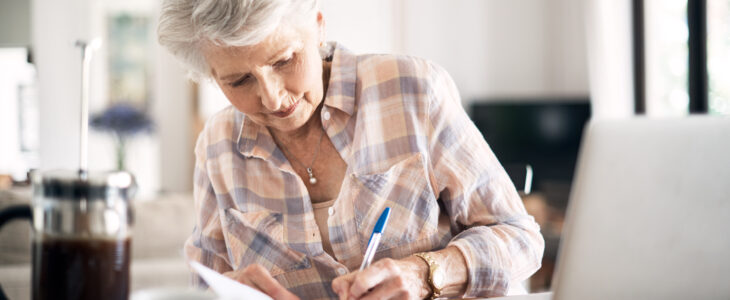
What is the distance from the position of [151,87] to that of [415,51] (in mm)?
2453

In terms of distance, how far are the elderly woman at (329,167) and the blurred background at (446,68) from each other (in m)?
3.07

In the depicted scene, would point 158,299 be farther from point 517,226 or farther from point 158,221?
point 158,221

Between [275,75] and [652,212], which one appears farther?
[275,75]

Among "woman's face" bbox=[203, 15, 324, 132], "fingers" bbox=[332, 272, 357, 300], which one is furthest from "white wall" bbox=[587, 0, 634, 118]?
"fingers" bbox=[332, 272, 357, 300]

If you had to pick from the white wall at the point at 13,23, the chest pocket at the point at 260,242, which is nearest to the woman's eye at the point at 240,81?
the chest pocket at the point at 260,242

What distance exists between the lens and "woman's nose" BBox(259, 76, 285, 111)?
3.34 ft

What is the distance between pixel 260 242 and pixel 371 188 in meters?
0.22

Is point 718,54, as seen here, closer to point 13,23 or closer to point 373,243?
point 373,243

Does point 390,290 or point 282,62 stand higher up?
point 282,62

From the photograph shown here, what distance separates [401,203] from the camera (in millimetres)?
1104

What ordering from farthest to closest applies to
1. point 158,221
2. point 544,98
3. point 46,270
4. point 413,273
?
point 544,98 < point 158,221 < point 413,273 < point 46,270

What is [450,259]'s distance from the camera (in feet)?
3.22

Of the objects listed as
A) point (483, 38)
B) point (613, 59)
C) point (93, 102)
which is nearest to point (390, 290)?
point (613, 59)

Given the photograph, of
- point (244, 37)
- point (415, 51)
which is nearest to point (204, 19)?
point (244, 37)
